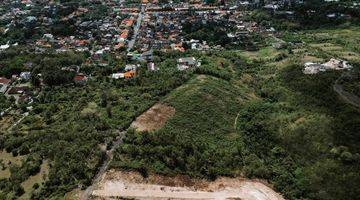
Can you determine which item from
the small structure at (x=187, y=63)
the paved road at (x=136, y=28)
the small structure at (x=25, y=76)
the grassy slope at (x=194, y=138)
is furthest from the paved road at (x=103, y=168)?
the paved road at (x=136, y=28)

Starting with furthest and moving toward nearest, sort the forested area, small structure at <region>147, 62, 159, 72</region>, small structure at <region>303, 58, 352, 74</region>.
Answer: small structure at <region>303, 58, 352, 74</region> < small structure at <region>147, 62, 159, 72</region> < the forested area

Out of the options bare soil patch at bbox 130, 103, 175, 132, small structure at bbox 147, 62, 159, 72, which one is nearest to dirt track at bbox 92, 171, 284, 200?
bare soil patch at bbox 130, 103, 175, 132

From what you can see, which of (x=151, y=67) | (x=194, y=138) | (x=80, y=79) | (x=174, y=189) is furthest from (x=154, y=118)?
(x=80, y=79)

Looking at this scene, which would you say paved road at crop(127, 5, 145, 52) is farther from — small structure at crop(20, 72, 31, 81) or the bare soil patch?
the bare soil patch

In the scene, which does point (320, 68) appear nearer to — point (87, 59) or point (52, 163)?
point (87, 59)

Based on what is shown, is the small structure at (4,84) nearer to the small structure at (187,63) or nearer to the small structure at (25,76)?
the small structure at (25,76)

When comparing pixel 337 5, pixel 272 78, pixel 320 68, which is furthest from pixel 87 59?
pixel 337 5
